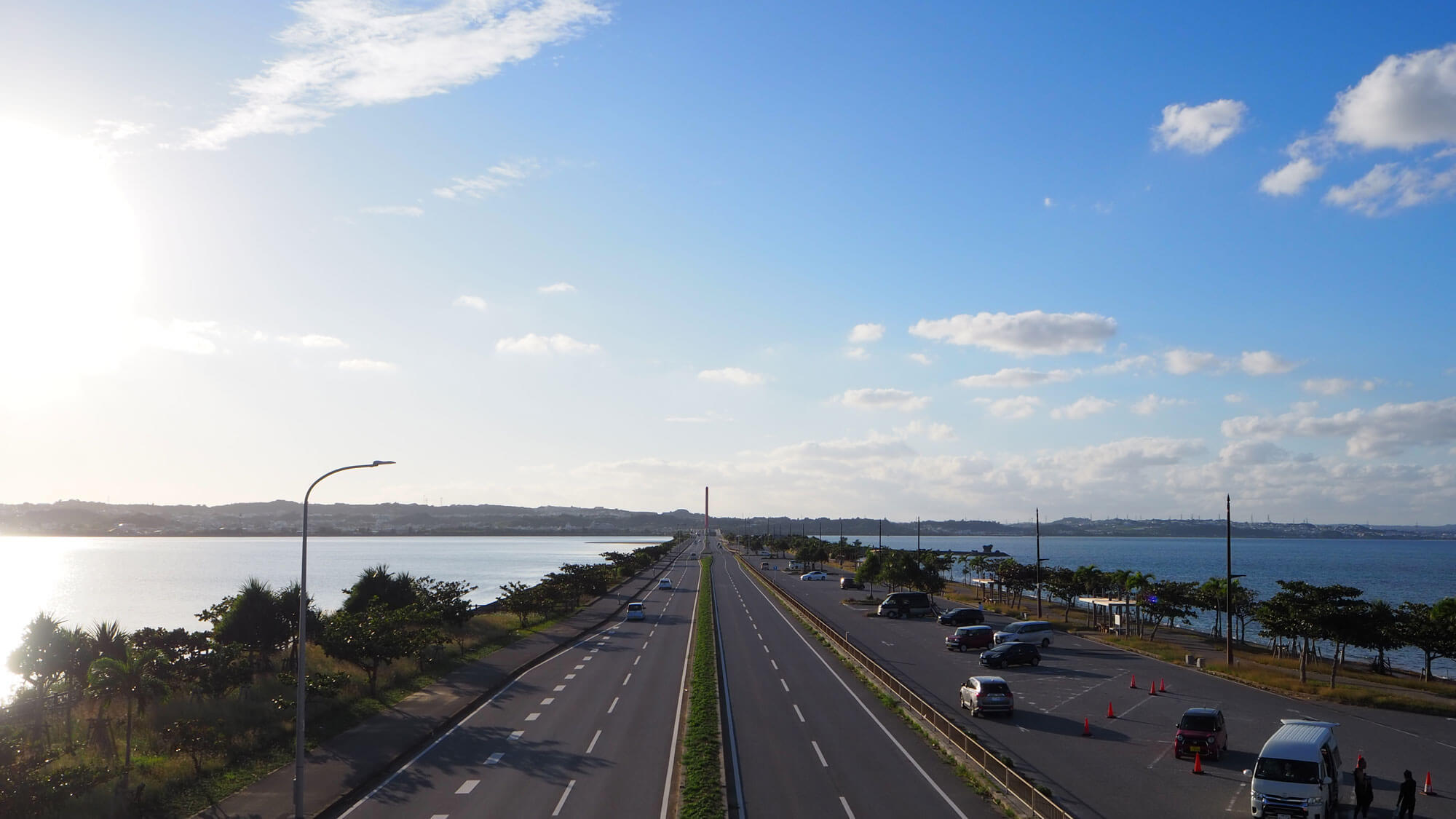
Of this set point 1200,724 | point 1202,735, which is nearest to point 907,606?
point 1200,724

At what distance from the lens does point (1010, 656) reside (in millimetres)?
47969

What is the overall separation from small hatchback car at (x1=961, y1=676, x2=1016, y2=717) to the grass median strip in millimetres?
10003

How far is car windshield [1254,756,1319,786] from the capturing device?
851 inches

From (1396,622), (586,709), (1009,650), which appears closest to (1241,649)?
(1396,622)

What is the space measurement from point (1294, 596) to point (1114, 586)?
3598cm

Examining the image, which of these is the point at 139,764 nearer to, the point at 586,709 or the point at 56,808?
the point at 56,808

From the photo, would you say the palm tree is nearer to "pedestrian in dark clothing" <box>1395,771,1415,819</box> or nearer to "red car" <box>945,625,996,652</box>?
"pedestrian in dark clothing" <box>1395,771,1415,819</box>

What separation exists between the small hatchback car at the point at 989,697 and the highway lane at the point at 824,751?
335cm

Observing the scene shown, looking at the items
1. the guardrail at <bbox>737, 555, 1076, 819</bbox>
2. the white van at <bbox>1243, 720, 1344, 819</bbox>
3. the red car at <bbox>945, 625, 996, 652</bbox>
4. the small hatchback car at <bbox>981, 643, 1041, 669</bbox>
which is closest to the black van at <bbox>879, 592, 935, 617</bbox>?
the red car at <bbox>945, 625, 996, 652</bbox>

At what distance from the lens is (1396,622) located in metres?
47.0

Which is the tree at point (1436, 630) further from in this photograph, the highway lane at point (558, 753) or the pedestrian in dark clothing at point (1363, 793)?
the highway lane at point (558, 753)

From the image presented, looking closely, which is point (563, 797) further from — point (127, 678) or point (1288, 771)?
point (1288, 771)

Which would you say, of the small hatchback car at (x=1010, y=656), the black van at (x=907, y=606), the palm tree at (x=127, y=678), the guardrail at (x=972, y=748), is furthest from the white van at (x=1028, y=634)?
the palm tree at (x=127, y=678)

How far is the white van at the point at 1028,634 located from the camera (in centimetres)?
5622
